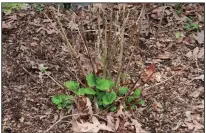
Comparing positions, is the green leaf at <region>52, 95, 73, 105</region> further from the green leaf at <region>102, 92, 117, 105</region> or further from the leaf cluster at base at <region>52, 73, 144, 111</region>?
the green leaf at <region>102, 92, 117, 105</region>

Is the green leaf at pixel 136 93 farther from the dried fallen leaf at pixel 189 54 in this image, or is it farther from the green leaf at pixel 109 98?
the dried fallen leaf at pixel 189 54

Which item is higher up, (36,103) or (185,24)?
(185,24)

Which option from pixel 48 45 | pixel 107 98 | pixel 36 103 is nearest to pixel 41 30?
pixel 48 45

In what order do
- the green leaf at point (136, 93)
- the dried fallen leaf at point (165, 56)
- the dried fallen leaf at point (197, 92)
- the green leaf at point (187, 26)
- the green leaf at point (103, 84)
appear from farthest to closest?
the green leaf at point (187, 26) → the dried fallen leaf at point (165, 56) → the dried fallen leaf at point (197, 92) → the green leaf at point (136, 93) → the green leaf at point (103, 84)

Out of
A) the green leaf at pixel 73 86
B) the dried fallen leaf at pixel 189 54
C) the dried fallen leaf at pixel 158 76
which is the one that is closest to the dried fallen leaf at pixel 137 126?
the green leaf at pixel 73 86

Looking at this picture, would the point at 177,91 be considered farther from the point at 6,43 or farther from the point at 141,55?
the point at 6,43

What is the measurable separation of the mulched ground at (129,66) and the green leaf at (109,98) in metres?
0.27

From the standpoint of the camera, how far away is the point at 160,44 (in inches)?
161

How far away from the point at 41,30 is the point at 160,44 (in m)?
1.11

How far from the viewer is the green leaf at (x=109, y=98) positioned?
3.18 meters

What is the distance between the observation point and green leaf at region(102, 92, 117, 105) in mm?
3180

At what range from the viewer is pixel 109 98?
10.5 ft

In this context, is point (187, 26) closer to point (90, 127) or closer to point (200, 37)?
point (200, 37)

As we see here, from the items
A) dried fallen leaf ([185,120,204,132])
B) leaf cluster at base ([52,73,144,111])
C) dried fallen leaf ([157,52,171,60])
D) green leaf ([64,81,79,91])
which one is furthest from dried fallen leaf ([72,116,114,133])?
dried fallen leaf ([157,52,171,60])
